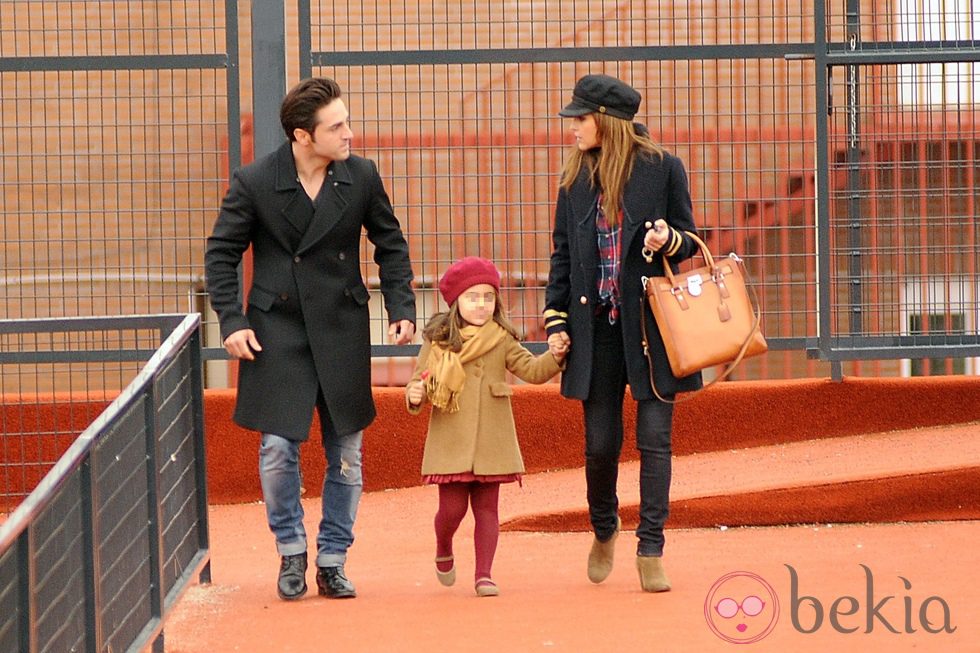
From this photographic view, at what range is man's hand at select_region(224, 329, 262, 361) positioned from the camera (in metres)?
6.09

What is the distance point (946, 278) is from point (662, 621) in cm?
394

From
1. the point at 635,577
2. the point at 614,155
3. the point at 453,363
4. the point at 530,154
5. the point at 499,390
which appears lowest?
the point at 635,577

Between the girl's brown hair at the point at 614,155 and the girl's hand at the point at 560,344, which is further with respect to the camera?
the girl's hand at the point at 560,344

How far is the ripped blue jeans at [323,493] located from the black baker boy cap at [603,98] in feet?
4.83

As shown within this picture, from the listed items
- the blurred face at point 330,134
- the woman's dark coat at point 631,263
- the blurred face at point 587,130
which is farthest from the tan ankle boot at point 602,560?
the blurred face at point 330,134

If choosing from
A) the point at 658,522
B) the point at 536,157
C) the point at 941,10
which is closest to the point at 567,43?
the point at 536,157

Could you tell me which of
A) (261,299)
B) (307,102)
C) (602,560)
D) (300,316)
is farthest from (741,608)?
(307,102)

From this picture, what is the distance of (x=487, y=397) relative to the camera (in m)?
6.21

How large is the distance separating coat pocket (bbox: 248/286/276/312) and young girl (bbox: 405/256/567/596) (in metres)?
0.58

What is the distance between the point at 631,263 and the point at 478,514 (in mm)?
1087

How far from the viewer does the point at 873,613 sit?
5.67m

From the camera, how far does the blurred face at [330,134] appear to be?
6.13 metres

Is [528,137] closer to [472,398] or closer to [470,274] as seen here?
[470,274]

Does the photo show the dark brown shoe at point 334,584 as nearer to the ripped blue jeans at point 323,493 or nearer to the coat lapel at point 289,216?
the ripped blue jeans at point 323,493
